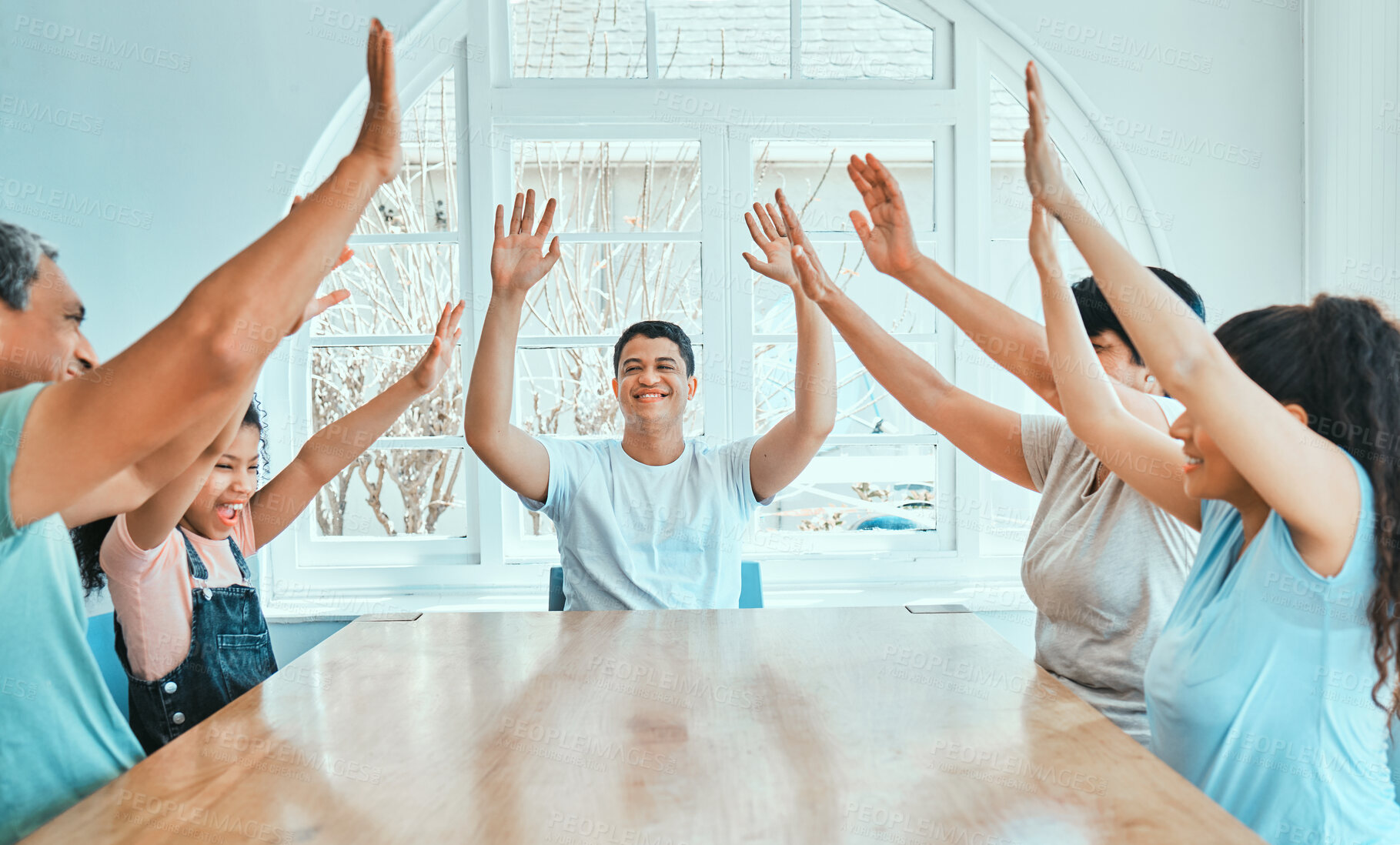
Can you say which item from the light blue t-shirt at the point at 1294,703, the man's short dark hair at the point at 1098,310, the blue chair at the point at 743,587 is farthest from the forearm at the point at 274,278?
the blue chair at the point at 743,587

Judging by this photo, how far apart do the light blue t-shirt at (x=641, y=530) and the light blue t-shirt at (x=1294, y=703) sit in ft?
4.29

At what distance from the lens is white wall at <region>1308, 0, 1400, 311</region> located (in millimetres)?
2840

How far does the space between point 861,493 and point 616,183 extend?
4.79 ft

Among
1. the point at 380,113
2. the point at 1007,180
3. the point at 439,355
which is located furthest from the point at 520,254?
the point at 1007,180

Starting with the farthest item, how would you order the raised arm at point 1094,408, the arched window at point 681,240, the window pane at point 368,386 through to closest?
the window pane at point 368,386
the arched window at point 681,240
the raised arm at point 1094,408

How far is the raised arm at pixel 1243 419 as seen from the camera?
111 centimetres

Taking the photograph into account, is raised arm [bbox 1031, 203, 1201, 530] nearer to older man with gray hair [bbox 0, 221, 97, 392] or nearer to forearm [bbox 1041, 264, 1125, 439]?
forearm [bbox 1041, 264, 1125, 439]

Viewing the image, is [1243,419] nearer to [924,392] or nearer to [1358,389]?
[1358,389]

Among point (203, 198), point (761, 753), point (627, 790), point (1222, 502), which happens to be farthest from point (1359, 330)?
point (203, 198)

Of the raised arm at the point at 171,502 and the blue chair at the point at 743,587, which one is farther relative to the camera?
the blue chair at the point at 743,587

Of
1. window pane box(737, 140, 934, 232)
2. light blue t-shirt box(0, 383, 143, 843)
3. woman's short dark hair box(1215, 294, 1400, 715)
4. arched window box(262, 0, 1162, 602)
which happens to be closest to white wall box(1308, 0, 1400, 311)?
arched window box(262, 0, 1162, 602)

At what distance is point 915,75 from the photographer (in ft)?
11.2

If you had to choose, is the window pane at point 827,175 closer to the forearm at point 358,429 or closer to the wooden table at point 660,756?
the forearm at point 358,429

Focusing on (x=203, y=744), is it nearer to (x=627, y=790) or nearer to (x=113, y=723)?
(x=113, y=723)
